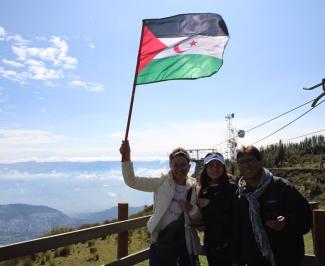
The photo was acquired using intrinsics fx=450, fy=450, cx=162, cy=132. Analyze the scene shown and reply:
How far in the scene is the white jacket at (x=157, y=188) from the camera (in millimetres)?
→ 5223

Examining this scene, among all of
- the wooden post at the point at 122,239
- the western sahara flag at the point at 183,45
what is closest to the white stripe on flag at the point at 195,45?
the western sahara flag at the point at 183,45

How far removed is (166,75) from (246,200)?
107 inches

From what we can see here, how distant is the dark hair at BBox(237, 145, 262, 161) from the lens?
457cm

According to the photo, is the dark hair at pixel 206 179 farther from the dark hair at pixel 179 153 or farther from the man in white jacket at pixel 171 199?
the dark hair at pixel 179 153

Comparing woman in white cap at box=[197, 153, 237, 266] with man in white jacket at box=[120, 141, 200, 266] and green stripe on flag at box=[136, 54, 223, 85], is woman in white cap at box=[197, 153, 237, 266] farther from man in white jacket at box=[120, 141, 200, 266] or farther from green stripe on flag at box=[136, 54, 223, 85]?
green stripe on flag at box=[136, 54, 223, 85]

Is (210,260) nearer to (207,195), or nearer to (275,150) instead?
(207,195)

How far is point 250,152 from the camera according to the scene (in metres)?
4.58

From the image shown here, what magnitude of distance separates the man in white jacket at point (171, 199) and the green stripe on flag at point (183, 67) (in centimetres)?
158

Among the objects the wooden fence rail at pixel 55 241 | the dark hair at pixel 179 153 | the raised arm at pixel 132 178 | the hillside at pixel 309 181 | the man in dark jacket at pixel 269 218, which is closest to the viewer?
the man in dark jacket at pixel 269 218

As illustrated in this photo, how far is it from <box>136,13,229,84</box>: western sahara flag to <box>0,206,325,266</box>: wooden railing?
2.17 meters

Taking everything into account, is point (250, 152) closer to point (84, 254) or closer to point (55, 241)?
point (55, 241)

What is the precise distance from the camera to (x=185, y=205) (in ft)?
16.7

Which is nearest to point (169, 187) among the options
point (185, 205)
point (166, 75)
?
point (185, 205)

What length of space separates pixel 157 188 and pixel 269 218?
5.19 ft
